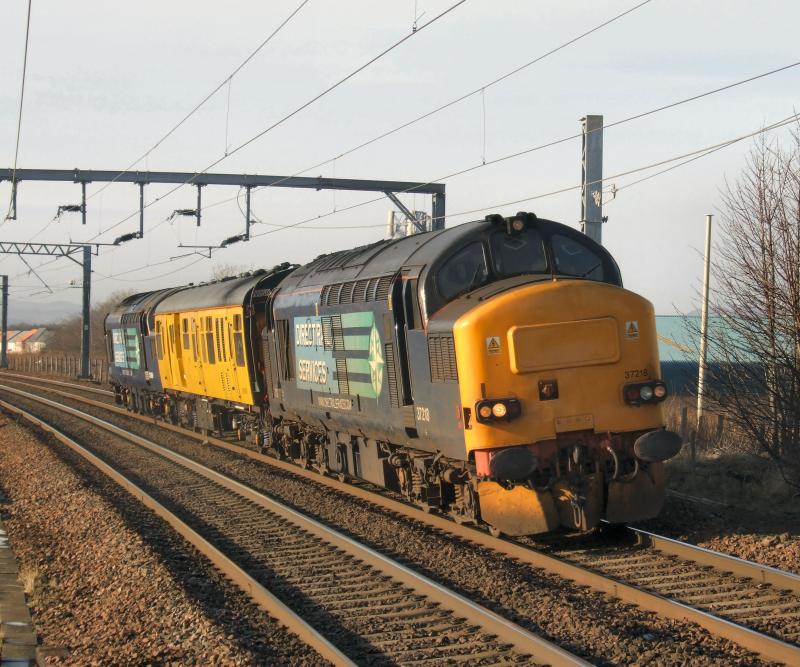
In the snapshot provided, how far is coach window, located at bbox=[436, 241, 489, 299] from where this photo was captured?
10734 mm

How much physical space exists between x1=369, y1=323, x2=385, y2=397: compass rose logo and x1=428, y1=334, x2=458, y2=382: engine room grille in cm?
144

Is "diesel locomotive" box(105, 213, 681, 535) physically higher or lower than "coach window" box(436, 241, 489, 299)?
lower

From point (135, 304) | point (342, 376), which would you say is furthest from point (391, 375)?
point (135, 304)

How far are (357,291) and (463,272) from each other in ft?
7.17

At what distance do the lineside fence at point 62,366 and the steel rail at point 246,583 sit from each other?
134 ft

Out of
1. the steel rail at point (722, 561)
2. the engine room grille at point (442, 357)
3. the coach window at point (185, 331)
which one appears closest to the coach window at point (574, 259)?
the engine room grille at point (442, 357)

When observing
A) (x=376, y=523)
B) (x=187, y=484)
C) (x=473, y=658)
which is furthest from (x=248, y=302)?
(x=473, y=658)

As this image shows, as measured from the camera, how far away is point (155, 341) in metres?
28.7

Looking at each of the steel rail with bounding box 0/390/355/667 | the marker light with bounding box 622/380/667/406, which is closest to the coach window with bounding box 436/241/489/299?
the marker light with bounding box 622/380/667/406

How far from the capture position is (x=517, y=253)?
11070 mm

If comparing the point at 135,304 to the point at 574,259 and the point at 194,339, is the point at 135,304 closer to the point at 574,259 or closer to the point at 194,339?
the point at 194,339

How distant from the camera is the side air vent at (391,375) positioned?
1168 cm

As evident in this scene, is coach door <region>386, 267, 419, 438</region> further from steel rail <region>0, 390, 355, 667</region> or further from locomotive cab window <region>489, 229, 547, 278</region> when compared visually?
steel rail <region>0, 390, 355, 667</region>

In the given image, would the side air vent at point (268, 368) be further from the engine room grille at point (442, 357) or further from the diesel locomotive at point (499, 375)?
the engine room grille at point (442, 357)
